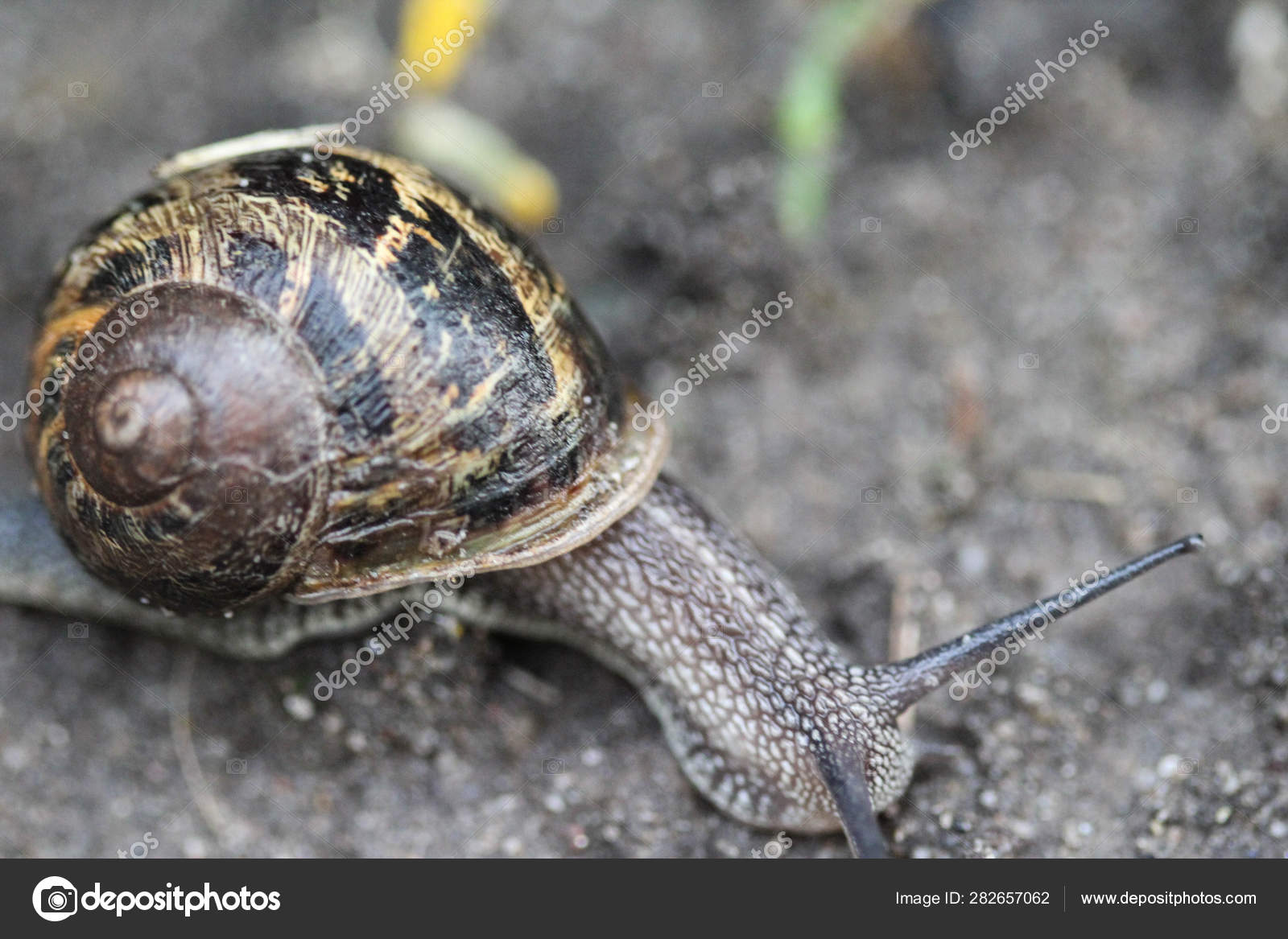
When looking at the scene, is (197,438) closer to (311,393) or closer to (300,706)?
(311,393)

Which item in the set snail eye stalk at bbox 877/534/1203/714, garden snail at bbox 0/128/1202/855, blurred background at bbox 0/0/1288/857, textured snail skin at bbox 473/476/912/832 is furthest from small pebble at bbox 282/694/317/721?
snail eye stalk at bbox 877/534/1203/714

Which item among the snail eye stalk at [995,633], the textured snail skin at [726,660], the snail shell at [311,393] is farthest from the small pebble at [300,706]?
the snail eye stalk at [995,633]

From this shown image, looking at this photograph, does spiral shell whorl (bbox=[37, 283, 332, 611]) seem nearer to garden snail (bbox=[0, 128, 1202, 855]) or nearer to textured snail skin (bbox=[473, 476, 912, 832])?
garden snail (bbox=[0, 128, 1202, 855])

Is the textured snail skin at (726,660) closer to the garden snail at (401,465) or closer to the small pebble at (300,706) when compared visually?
the garden snail at (401,465)

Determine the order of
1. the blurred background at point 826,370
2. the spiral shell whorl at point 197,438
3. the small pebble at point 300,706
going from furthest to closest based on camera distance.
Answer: the small pebble at point 300,706 → the blurred background at point 826,370 → the spiral shell whorl at point 197,438
